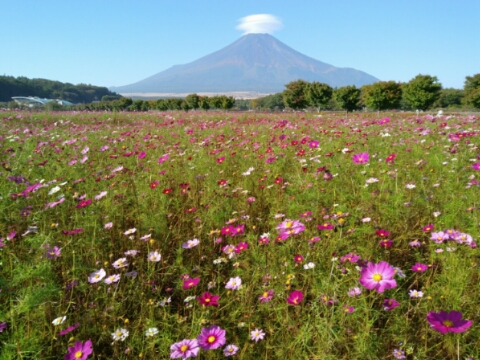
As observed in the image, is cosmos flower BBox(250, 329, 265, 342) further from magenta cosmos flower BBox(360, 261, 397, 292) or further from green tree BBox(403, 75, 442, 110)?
green tree BBox(403, 75, 442, 110)

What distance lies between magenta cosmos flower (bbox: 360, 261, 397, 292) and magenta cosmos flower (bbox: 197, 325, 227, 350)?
499 mm

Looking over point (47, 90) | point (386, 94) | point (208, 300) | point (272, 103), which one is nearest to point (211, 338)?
point (208, 300)

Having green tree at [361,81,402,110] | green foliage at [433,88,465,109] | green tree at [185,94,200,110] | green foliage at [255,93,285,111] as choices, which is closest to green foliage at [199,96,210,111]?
green tree at [185,94,200,110]

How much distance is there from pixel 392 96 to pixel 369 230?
4108cm

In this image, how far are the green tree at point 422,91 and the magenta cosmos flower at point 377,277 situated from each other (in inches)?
1569

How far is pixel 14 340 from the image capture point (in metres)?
1.08

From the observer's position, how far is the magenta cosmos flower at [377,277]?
939 millimetres

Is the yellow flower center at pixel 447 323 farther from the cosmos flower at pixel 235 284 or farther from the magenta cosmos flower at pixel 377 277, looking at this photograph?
the cosmos flower at pixel 235 284

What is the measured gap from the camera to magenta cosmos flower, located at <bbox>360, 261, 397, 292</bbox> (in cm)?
94

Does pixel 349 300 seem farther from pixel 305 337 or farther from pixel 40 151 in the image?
pixel 40 151

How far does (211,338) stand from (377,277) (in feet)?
1.96

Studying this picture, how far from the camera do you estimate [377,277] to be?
1.00m

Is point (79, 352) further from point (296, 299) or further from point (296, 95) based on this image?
point (296, 95)

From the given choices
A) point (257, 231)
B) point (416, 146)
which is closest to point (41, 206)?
point (257, 231)
